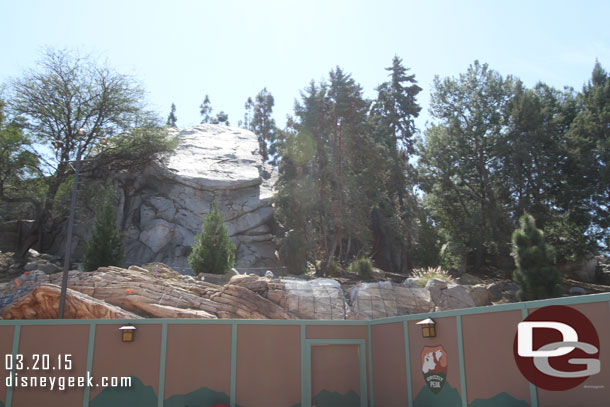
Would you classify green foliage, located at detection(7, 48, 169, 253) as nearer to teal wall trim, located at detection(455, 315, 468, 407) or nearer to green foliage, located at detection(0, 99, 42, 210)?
green foliage, located at detection(0, 99, 42, 210)

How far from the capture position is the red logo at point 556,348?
5637 millimetres

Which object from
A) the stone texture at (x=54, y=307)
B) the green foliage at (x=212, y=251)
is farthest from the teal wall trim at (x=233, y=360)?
the green foliage at (x=212, y=251)

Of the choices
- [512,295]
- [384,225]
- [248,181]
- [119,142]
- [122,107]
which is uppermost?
[122,107]

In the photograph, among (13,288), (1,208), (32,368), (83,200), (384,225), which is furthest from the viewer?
(384,225)

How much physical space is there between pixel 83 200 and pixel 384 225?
1827cm

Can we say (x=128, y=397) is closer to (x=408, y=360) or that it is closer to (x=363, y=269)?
(x=408, y=360)

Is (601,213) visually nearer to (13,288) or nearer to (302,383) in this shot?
(302,383)

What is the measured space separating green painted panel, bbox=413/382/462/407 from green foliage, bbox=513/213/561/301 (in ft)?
38.3

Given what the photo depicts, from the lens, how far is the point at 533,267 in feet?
59.7

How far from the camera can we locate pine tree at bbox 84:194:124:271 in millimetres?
19984

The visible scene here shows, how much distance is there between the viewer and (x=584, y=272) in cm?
→ 2683

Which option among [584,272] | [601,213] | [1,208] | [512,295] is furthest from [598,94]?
[1,208]

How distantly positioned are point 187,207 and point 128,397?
21159 millimetres

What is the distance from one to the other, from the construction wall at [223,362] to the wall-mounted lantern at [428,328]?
0.09 meters
